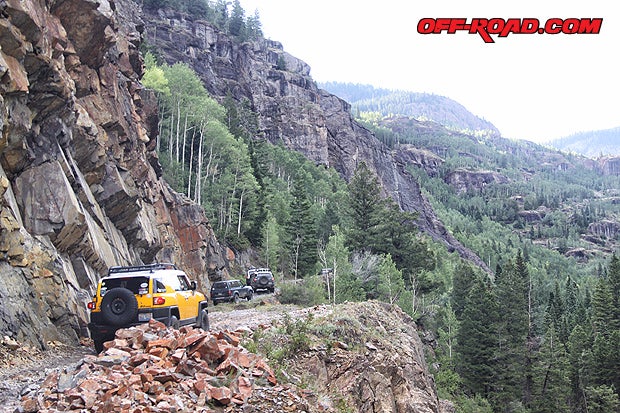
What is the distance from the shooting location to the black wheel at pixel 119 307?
11.4m

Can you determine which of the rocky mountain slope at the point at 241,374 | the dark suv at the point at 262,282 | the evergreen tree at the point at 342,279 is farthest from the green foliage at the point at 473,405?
the rocky mountain slope at the point at 241,374

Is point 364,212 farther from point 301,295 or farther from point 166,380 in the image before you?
point 166,380

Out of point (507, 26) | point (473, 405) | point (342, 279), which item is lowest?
point (473, 405)

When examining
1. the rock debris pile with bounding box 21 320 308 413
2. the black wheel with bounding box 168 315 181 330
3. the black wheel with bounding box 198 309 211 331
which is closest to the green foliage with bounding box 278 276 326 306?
the black wheel with bounding box 198 309 211 331

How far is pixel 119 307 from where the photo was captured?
11.5m

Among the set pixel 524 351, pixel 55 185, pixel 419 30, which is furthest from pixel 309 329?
pixel 524 351

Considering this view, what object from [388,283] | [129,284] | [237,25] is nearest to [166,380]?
[129,284]

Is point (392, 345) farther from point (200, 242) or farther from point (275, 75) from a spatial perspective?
point (275, 75)

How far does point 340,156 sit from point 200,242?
99.2 metres

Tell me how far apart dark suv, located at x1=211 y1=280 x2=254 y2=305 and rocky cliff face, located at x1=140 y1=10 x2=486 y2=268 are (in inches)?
2390

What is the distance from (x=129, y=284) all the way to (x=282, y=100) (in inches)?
4444

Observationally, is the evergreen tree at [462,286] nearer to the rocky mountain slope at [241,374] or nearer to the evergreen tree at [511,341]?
the evergreen tree at [511,341]

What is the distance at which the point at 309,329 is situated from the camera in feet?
41.5

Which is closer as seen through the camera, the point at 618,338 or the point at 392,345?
the point at 392,345
